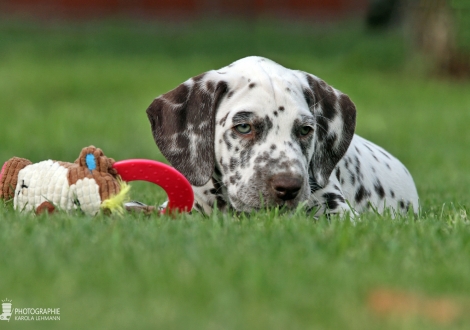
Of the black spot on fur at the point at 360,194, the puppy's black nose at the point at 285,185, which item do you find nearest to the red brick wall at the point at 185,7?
the black spot on fur at the point at 360,194

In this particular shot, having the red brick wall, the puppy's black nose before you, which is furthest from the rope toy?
the red brick wall

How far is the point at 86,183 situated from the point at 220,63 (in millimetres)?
21518

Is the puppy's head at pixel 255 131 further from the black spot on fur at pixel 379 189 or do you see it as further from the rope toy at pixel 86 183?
the black spot on fur at pixel 379 189

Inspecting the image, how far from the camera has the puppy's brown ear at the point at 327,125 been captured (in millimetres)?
5789

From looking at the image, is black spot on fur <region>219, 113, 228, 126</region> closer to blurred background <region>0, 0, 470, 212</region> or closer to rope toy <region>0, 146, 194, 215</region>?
rope toy <region>0, 146, 194, 215</region>

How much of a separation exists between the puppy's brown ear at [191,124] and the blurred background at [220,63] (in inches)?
89.2

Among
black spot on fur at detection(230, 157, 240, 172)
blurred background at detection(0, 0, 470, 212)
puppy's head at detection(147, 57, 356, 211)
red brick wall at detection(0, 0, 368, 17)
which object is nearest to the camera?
puppy's head at detection(147, 57, 356, 211)

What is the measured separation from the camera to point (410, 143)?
527 inches

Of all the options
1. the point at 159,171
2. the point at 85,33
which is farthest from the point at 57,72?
the point at 159,171

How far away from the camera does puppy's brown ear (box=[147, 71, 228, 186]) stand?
5.61 m

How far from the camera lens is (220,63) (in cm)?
2641

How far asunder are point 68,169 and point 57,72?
17.9m

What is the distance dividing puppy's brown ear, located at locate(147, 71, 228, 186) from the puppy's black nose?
56 cm

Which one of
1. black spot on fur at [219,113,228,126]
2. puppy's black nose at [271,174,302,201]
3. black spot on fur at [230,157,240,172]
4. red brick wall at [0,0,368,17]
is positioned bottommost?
puppy's black nose at [271,174,302,201]
